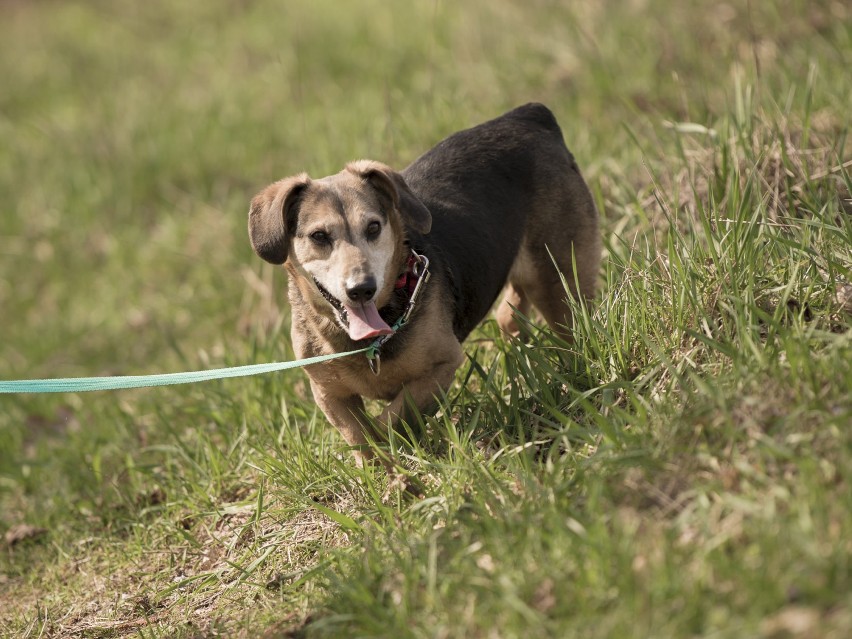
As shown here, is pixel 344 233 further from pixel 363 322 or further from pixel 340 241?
pixel 363 322

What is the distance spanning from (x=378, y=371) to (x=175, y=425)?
6.76 ft

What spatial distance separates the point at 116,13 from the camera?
14508 millimetres

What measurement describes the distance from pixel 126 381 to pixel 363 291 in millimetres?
1001

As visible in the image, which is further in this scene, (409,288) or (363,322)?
(409,288)

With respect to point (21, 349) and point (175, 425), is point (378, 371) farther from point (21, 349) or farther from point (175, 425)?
point (21, 349)

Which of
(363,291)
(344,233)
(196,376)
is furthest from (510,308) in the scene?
(196,376)

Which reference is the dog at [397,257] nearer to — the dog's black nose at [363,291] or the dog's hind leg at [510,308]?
the dog's black nose at [363,291]

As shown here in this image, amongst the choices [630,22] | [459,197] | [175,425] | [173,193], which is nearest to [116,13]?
[173,193]

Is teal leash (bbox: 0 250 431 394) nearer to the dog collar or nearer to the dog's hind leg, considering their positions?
the dog collar

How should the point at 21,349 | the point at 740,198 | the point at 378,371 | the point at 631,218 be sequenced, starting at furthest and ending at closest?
the point at 21,349, the point at 631,218, the point at 740,198, the point at 378,371

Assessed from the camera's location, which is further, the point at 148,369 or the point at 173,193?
the point at 173,193

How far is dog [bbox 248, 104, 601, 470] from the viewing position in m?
4.15

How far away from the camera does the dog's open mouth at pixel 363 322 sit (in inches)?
155

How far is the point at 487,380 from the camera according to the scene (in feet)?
14.1
